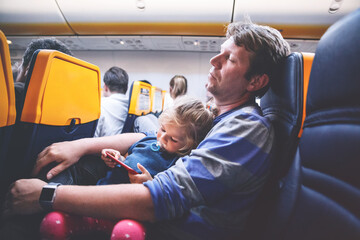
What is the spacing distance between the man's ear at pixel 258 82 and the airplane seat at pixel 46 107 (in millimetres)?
1077

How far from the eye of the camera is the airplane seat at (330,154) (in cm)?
47

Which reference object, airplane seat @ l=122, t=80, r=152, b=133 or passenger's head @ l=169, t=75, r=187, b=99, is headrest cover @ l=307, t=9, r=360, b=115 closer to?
airplane seat @ l=122, t=80, r=152, b=133

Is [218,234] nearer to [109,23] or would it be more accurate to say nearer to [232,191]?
[232,191]

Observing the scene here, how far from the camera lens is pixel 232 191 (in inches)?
28.8

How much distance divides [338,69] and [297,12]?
12.3ft

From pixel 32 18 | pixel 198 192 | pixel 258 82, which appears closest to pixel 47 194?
pixel 198 192

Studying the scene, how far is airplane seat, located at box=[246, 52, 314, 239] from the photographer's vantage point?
0.74 metres

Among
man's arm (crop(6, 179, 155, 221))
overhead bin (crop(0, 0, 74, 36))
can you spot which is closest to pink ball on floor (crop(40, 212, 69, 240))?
man's arm (crop(6, 179, 155, 221))

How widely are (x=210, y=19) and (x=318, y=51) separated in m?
3.54

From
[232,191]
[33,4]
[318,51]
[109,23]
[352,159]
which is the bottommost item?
[232,191]

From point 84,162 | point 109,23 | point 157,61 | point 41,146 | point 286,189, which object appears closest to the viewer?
point 286,189

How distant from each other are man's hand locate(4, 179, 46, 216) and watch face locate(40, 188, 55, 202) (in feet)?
0.19

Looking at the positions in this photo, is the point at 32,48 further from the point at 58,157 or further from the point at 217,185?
the point at 217,185

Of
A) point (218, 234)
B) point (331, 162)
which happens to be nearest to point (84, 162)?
point (218, 234)
